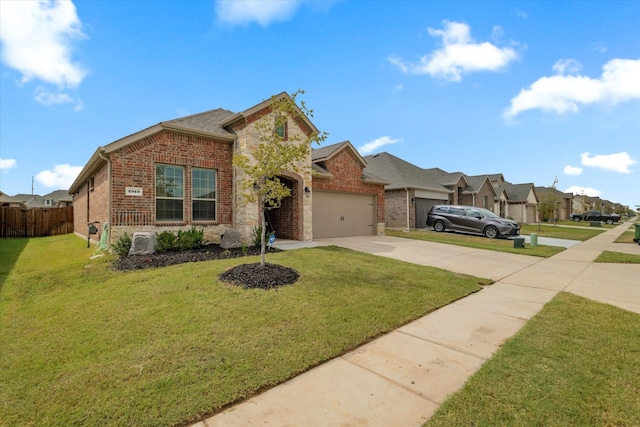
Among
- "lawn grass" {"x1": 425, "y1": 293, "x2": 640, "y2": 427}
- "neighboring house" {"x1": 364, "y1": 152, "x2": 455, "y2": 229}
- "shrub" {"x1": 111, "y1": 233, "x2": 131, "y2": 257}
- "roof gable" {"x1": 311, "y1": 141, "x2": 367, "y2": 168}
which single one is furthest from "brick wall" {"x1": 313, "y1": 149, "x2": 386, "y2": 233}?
"lawn grass" {"x1": 425, "y1": 293, "x2": 640, "y2": 427}

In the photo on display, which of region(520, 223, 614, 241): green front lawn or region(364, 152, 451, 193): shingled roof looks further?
region(364, 152, 451, 193): shingled roof

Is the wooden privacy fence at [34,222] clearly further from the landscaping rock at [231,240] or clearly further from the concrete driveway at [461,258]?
the concrete driveway at [461,258]

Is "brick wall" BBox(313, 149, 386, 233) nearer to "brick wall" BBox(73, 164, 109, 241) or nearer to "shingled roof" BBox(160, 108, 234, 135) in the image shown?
"shingled roof" BBox(160, 108, 234, 135)

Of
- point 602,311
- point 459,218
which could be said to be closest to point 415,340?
point 602,311

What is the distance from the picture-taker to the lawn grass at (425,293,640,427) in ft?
7.86

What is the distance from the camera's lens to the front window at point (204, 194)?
10277 mm

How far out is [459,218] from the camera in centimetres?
1845

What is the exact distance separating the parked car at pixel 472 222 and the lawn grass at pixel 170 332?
11992 millimetres

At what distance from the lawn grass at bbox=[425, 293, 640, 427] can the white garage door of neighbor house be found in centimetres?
1031

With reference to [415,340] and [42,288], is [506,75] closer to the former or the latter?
[415,340]

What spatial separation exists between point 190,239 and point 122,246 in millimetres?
1876

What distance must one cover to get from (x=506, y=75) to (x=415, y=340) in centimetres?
1313

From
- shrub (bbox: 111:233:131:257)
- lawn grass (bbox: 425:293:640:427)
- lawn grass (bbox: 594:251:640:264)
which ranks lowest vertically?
lawn grass (bbox: 425:293:640:427)

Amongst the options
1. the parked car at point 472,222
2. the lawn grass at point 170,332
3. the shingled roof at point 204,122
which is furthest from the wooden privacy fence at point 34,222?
the parked car at point 472,222
